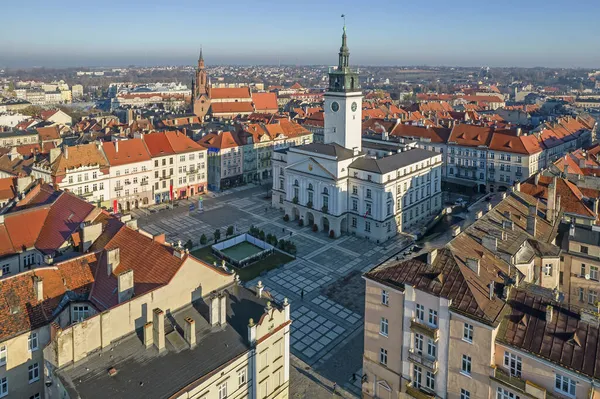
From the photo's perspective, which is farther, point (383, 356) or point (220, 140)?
point (220, 140)

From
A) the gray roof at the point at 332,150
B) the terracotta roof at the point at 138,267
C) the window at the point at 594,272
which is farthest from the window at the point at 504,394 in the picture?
the gray roof at the point at 332,150

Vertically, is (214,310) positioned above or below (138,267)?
below

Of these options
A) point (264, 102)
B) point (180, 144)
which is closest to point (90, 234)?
point (180, 144)

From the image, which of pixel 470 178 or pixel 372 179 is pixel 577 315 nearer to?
pixel 372 179

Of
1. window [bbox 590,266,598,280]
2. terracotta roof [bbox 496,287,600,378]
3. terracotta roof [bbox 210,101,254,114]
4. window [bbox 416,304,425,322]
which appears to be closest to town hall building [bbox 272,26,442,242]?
window [bbox 590,266,598,280]

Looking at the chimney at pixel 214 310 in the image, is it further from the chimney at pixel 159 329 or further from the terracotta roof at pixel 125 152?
the terracotta roof at pixel 125 152

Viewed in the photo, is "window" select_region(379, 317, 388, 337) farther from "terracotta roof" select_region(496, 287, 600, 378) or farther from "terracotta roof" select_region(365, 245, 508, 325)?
"terracotta roof" select_region(496, 287, 600, 378)

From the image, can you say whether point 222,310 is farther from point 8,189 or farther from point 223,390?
point 8,189

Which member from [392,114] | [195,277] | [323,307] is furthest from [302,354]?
[392,114]
